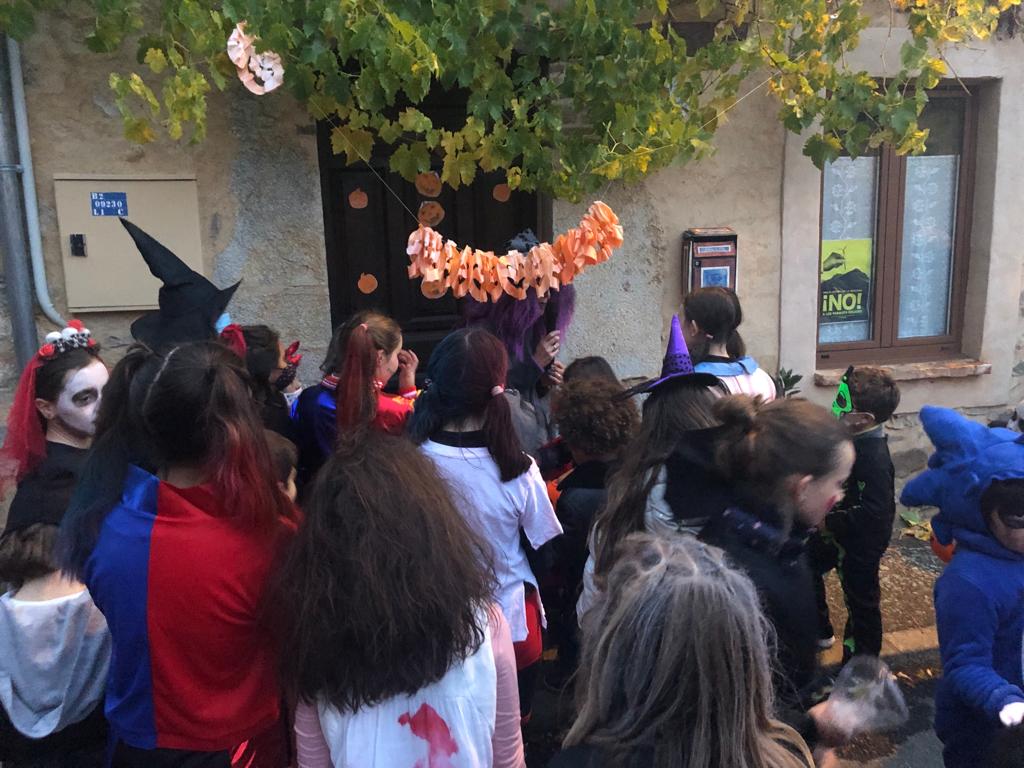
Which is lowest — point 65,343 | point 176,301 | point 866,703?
point 866,703

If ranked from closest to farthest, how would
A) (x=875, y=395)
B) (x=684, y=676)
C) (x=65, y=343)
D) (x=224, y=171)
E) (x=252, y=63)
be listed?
(x=684, y=676) → (x=65, y=343) → (x=875, y=395) → (x=252, y=63) → (x=224, y=171)

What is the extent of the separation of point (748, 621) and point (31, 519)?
189 cm

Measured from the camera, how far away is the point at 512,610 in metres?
2.42

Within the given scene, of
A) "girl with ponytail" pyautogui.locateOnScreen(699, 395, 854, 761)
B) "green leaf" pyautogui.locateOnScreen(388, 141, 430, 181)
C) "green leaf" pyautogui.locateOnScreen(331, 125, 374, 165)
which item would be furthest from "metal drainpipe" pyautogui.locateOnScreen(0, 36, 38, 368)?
"girl with ponytail" pyautogui.locateOnScreen(699, 395, 854, 761)

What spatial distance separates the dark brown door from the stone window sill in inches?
86.6

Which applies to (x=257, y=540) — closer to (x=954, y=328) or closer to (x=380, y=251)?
(x=380, y=251)

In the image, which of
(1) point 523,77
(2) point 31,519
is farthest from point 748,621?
(1) point 523,77

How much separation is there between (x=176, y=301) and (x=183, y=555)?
6.16 feet

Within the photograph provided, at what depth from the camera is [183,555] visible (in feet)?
5.21

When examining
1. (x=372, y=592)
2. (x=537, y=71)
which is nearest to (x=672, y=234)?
(x=537, y=71)

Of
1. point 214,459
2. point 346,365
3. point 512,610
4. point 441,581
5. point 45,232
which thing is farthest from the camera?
point 45,232

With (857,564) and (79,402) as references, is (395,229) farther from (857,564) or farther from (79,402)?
(857,564)

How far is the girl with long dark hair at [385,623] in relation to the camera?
1462mm

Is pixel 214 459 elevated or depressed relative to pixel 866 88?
depressed
